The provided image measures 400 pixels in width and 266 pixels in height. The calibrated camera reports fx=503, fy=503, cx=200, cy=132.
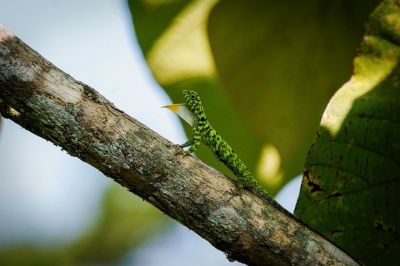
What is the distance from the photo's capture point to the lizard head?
7.50ft

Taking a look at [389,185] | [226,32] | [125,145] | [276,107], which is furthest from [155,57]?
[389,185]

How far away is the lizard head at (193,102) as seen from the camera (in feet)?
7.50

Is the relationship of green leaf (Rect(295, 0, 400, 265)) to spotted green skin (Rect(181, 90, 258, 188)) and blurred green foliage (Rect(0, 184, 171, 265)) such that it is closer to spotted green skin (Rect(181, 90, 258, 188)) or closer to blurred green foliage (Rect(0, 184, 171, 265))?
spotted green skin (Rect(181, 90, 258, 188))

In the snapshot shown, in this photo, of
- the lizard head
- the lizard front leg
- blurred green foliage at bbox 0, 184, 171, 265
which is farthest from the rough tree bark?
blurred green foliage at bbox 0, 184, 171, 265

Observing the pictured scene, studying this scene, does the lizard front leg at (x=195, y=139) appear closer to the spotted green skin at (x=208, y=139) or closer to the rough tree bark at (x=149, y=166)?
the spotted green skin at (x=208, y=139)

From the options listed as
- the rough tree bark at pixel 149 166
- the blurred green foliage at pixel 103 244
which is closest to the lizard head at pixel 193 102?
the rough tree bark at pixel 149 166

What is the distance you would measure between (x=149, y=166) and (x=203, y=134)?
75 cm

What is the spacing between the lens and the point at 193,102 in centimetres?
232

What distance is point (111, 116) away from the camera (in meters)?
1.61

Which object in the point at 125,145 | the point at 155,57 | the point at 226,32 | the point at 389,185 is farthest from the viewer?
the point at 226,32

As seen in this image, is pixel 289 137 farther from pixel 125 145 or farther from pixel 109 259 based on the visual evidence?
pixel 109 259

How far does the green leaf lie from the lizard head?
2.00 feet

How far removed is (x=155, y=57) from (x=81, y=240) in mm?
4602

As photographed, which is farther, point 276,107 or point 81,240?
point 81,240
